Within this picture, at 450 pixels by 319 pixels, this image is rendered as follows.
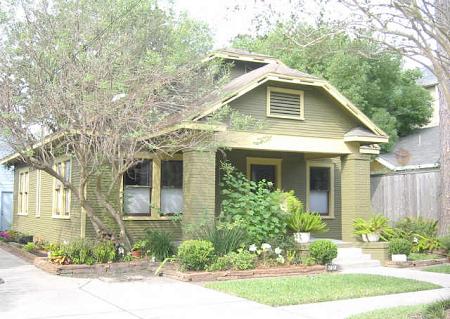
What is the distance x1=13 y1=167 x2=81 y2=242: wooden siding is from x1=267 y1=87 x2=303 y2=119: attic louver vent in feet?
19.3

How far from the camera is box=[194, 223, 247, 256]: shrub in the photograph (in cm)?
1320

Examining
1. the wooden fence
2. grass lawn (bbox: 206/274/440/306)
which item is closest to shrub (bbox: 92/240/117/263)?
grass lawn (bbox: 206/274/440/306)

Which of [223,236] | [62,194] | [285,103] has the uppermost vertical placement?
[285,103]

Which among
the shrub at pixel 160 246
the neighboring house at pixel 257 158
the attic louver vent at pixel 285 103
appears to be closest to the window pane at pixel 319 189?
the neighboring house at pixel 257 158

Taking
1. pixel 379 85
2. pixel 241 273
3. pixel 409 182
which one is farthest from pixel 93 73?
pixel 379 85

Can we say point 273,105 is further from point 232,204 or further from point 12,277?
point 12,277

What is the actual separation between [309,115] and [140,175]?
5126 mm

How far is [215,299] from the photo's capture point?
9.80 m

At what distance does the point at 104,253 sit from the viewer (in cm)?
1312

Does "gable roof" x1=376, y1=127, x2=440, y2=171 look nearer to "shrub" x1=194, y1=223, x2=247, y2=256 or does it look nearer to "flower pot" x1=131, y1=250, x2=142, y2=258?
"shrub" x1=194, y1=223, x2=247, y2=256

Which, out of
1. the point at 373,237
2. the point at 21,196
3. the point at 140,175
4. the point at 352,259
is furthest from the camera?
the point at 21,196

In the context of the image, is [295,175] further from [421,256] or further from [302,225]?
[421,256]

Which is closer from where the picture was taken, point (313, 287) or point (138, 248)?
point (313, 287)

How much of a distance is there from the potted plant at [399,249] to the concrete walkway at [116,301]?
6305 millimetres
